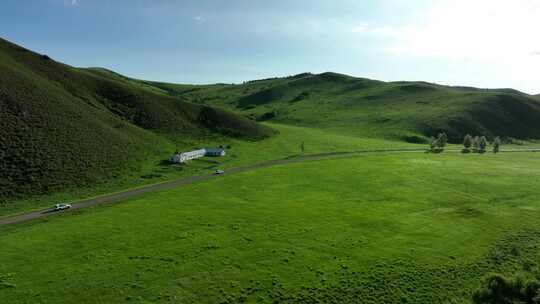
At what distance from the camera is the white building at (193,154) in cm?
8251

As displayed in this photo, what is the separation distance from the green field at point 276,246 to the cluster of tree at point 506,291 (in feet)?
3.96

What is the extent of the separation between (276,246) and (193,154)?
56.8 metres

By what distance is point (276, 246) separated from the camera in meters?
39.7

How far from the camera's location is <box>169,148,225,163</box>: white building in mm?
82512

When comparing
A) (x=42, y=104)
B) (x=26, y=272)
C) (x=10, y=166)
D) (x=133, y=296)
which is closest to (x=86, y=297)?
(x=133, y=296)

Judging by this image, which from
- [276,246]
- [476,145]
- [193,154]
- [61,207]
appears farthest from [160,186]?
[476,145]

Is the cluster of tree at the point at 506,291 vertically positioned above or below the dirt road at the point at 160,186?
below

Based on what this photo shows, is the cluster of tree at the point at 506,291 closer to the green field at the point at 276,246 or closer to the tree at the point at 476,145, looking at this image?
the green field at the point at 276,246

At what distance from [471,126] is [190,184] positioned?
170 meters

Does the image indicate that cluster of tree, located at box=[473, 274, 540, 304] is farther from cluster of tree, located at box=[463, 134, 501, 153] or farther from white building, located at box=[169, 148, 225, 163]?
cluster of tree, located at box=[463, 134, 501, 153]

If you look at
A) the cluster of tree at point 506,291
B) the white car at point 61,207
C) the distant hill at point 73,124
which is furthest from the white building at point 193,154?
the cluster of tree at point 506,291

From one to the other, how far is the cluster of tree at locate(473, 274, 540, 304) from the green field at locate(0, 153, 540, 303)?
47.5 inches

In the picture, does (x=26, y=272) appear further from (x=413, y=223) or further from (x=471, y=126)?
(x=471, y=126)

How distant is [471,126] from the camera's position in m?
169
